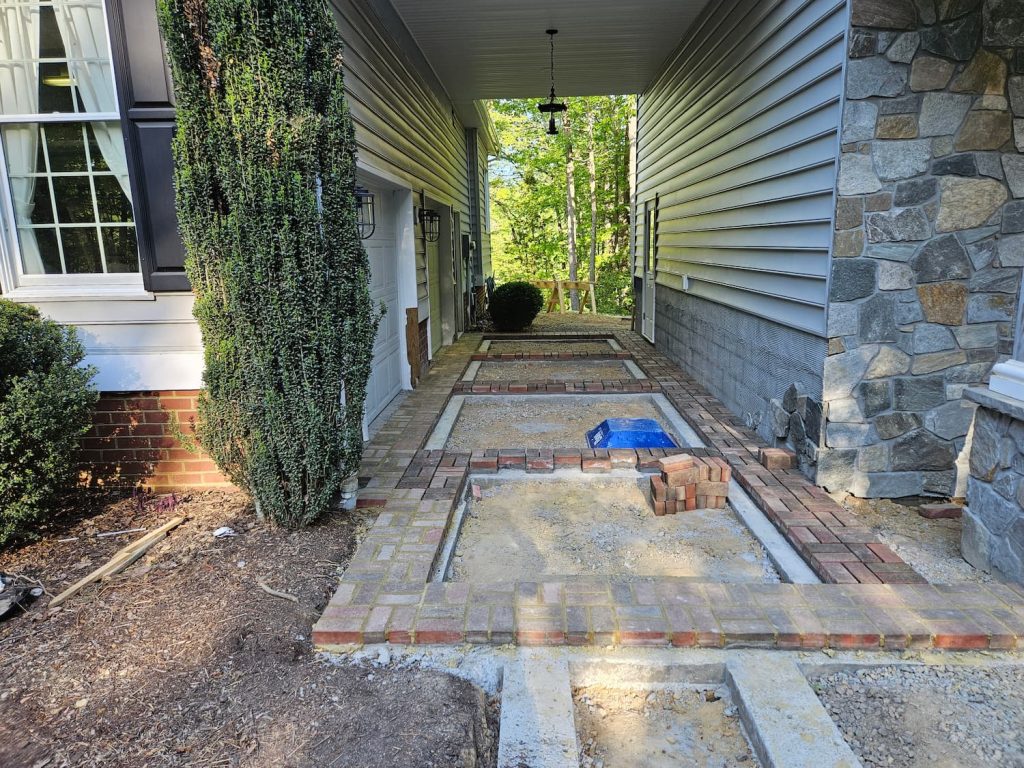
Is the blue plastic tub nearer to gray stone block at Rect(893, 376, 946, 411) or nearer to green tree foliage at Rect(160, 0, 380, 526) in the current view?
gray stone block at Rect(893, 376, 946, 411)

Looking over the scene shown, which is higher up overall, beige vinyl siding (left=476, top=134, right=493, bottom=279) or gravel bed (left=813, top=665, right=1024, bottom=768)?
beige vinyl siding (left=476, top=134, right=493, bottom=279)

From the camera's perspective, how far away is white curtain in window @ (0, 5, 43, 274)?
363 centimetres

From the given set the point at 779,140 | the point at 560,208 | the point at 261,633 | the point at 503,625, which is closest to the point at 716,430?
the point at 779,140

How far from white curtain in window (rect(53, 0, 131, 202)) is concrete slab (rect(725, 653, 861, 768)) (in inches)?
162

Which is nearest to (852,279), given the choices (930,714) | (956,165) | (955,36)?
(956,165)

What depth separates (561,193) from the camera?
24453mm

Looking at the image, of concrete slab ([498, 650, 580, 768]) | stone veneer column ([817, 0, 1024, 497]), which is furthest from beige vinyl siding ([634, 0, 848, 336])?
concrete slab ([498, 650, 580, 768])

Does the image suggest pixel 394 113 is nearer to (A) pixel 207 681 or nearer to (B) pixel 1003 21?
(B) pixel 1003 21

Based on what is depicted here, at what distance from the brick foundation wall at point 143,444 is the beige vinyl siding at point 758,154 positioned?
12.8 ft

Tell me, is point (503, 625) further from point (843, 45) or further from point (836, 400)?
point (843, 45)

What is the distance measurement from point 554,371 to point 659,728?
5.79 m

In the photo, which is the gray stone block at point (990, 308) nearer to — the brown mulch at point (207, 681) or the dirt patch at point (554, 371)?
the brown mulch at point (207, 681)

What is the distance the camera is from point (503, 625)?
8.35 ft

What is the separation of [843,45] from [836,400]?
1.99m
